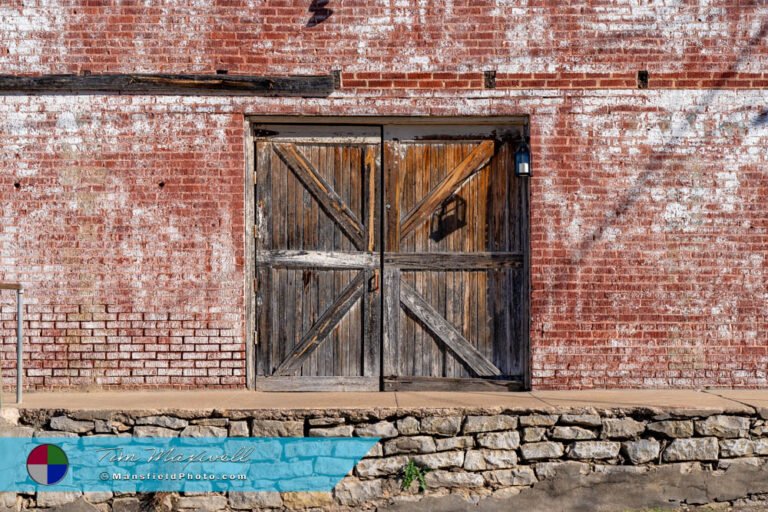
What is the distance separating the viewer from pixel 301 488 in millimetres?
6250

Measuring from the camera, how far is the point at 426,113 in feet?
23.4

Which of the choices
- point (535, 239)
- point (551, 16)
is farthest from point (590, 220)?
point (551, 16)

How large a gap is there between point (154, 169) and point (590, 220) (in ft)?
12.2

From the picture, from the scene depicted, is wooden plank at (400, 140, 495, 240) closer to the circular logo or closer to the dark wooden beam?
the dark wooden beam

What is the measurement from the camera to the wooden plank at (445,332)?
7312 millimetres

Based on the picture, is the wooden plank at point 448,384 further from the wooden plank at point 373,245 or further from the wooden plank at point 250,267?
the wooden plank at point 250,267

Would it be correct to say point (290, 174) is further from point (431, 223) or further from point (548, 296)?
point (548, 296)

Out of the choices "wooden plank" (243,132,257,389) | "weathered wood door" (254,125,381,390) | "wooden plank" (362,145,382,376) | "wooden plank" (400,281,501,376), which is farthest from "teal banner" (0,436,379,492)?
"wooden plank" (400,281,501,376)

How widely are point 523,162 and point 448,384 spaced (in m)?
2.03

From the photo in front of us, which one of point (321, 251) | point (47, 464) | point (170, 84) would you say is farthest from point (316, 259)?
point (47, 464)

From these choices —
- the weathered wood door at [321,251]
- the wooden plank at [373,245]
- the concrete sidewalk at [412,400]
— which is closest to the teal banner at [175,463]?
the concrete sidewalk at [412,400]

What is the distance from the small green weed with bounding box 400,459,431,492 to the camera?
6285 millimetres

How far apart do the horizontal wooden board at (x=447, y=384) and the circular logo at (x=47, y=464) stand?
267 centimetres
